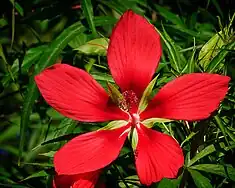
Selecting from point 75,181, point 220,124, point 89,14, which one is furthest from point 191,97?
point 89,14

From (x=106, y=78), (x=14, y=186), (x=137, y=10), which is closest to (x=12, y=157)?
(x=137, y=10)

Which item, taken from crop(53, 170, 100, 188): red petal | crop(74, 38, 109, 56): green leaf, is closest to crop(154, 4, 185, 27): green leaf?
crop(74, 38, 109, 56): green leaf

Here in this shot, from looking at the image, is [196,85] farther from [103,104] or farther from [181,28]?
[181,28]

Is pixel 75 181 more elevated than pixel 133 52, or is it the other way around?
pixel 133 52

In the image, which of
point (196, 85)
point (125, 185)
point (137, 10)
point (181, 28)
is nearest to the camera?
point (196, 85)

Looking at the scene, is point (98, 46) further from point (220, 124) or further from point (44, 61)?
point (220, 124)

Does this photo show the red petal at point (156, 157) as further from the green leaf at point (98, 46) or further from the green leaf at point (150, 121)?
the green leaf at point (98, 46)

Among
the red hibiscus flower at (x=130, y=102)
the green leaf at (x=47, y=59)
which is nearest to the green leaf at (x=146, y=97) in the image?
the red hibiscus flower at (x=130, y=102)

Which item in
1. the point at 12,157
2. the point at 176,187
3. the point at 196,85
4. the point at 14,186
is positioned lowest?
→ the point at 12,157
